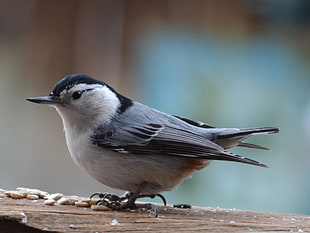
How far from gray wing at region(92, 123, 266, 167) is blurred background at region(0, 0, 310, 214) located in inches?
49.0

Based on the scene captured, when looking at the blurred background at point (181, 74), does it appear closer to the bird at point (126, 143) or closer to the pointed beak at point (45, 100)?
the bird at point (126, 143)

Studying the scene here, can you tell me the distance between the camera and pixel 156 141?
1.89 m

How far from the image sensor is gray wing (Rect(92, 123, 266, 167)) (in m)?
1.85

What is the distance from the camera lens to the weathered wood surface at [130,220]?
4.34 ft

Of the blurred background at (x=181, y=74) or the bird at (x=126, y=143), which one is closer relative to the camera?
the bird at (x=126, y=143)

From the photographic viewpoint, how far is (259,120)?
10.4 ft

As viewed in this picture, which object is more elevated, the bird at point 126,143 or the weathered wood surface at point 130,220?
the bird at point 126,143

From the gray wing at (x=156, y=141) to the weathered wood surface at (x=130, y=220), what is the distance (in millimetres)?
212

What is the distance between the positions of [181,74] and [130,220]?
1.90 metres

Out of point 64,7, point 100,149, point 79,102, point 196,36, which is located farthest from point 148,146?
point 64,7

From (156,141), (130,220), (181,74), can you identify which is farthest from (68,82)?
(181,74)

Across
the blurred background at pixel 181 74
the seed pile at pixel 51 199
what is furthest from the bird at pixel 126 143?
the blurred background at pixel 181 74

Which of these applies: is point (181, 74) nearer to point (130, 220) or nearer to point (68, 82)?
point (68, 82)

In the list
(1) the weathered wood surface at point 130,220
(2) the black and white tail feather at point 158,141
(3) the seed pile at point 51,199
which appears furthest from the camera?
(2) the black and white tail feather at point 158,141
